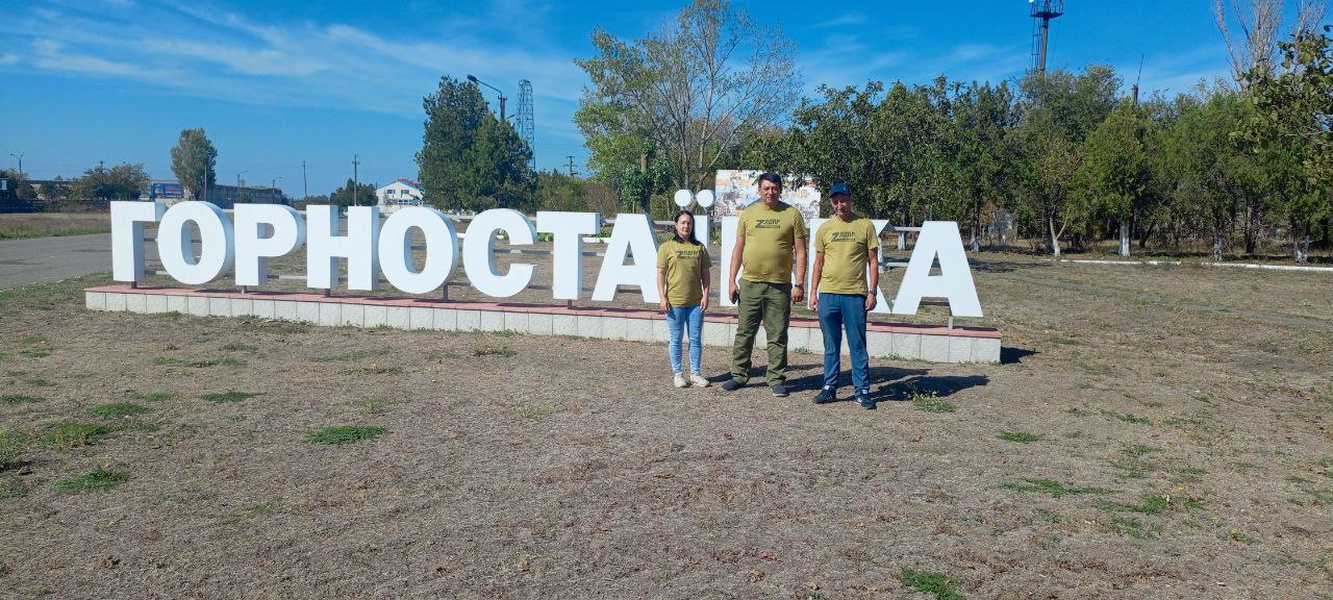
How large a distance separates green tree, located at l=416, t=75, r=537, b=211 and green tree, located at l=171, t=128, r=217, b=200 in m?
48.8

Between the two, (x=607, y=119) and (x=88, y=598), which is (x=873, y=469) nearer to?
(x=88, y=598)

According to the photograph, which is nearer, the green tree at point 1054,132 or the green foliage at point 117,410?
the green foliage at point 117,410

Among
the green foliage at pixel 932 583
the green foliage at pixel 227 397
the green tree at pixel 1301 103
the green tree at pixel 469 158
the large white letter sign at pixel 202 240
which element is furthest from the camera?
the green tree at pixel 469 158

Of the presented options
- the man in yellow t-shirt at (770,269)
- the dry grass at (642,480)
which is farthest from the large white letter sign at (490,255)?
the man in yellow t-shirt at (770,269)

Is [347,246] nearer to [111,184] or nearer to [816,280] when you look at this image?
[816,280]

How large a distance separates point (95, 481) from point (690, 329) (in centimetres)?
450

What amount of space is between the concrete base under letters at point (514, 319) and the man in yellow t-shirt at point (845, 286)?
2410mm

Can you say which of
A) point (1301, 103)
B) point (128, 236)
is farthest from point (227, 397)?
point (1301, 103)

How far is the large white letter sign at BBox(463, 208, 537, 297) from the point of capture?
11.2 m

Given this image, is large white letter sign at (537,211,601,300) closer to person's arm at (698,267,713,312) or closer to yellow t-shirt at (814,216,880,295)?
person's arm at (698,267,713,312)

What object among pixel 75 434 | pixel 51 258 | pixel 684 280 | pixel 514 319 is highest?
pixel 684 280

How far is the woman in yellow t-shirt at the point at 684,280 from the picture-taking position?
7797mm

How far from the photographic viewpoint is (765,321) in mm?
7812

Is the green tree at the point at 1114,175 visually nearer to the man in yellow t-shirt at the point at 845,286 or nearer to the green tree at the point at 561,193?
the man in yellow t-shirt at the point at 845,286
